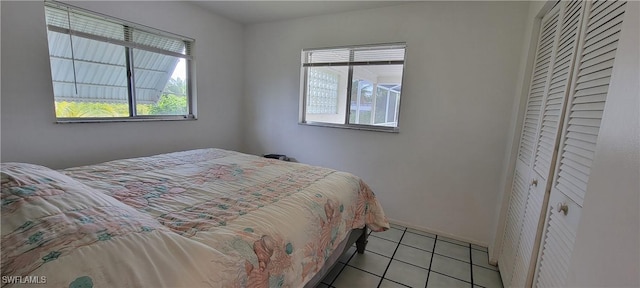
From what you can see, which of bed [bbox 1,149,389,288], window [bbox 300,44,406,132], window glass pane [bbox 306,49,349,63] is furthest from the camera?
window glass pane [bbox 306,49,349,63]

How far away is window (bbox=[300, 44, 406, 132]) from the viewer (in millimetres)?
2727

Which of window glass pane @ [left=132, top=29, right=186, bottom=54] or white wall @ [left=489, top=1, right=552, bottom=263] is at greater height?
window glass pane @ [left=132, top=29, right=186, bottom=54]

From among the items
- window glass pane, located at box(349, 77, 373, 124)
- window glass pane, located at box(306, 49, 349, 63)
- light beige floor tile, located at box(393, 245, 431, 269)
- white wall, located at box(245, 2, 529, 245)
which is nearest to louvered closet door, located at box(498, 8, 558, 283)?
white wall, located at box(245, 2, 529, 245)

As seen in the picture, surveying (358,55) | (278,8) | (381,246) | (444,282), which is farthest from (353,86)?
(444,282)

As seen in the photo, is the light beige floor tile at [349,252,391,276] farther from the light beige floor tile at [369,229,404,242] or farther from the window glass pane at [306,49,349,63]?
the window glass pane at [306,49,349,63]

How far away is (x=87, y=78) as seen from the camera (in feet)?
7.31

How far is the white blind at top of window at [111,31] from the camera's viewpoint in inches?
79.1

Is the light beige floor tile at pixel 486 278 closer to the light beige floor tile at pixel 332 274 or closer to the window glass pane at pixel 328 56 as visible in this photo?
the light beige floor tile at pixel 332 274

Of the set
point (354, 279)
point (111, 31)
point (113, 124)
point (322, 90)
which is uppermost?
point (111, 31)

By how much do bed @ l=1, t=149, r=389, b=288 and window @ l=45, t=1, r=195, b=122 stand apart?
0.87m

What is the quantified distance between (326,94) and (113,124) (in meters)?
2.25

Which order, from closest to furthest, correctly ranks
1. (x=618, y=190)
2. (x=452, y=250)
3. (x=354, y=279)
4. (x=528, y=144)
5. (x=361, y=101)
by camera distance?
(x=618, y=190), (x=528, y=144), (x=354, y=279), (x=452, y=250), (x=361, y=101)

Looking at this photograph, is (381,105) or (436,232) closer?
(436,232)

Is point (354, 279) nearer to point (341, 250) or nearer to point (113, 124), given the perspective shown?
point (341, 250)
